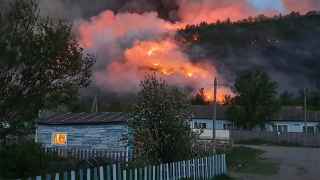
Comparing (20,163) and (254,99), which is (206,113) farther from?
(20,163)

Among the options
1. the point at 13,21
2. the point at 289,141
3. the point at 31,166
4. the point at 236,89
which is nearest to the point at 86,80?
the point at 13,21

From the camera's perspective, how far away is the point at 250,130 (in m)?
77.4

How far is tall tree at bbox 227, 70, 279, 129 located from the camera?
7527cm

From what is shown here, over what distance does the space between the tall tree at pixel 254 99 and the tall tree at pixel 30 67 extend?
63.4 m

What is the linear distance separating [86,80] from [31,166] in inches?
294

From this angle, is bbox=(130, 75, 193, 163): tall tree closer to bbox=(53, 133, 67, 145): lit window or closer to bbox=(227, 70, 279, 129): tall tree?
bbox=(53, 133, 67, 145): lit window

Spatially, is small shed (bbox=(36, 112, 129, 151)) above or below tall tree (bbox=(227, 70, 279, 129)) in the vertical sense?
below

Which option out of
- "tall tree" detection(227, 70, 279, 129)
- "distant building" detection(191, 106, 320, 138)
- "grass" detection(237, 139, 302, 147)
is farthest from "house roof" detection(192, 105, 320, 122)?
"grass" detection(237, 139, 302, 147)

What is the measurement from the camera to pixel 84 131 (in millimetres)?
40375

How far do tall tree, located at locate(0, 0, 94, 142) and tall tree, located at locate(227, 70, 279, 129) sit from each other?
63411 mm

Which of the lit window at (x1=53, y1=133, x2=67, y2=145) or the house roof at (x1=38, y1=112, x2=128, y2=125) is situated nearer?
the house roof at (x1=38, y1=112, x2=128, y2=125)

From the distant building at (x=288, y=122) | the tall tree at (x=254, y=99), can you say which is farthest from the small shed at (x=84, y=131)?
the distant building at (x=288, y=122)

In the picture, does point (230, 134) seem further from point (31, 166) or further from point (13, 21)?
point (13, 21)

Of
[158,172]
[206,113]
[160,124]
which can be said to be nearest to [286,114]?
[206,113]
